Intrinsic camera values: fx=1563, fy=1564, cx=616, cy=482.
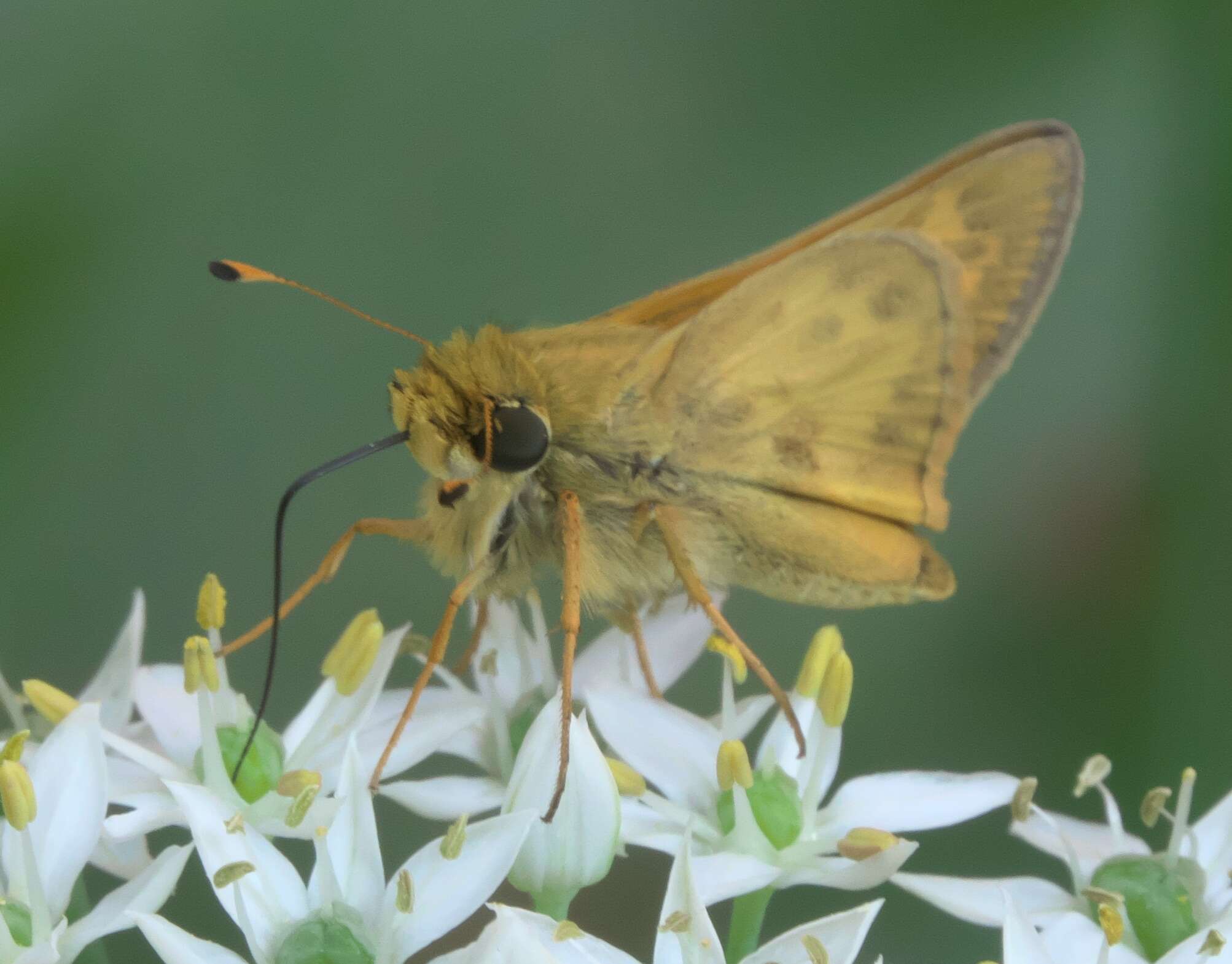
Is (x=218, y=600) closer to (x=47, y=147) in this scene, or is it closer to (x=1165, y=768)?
(x=47, y=147)

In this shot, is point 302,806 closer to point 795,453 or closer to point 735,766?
point 735,766

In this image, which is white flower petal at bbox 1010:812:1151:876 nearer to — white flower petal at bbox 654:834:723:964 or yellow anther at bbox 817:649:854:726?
yellow anther at bbox 817:649:854:726

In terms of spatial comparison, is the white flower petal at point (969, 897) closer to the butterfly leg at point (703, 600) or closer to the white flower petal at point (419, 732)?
the butterfly leg at point (703, 600)

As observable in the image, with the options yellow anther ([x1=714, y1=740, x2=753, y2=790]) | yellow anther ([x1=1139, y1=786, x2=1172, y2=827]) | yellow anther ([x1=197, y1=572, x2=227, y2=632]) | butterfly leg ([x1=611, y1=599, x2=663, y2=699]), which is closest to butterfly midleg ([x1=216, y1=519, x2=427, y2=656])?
yellow anther ([x1=197, y1=572, x2=227, y2=632])

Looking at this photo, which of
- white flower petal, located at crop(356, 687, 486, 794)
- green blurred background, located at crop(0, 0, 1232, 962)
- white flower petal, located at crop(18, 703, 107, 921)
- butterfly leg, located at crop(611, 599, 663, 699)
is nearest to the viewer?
white flower petal, located at crop(18, 703, 107, 921)

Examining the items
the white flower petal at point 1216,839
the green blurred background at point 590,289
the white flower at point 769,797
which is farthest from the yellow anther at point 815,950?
the green blurred background at point 590,289

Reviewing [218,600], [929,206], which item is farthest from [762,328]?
[218,600]
